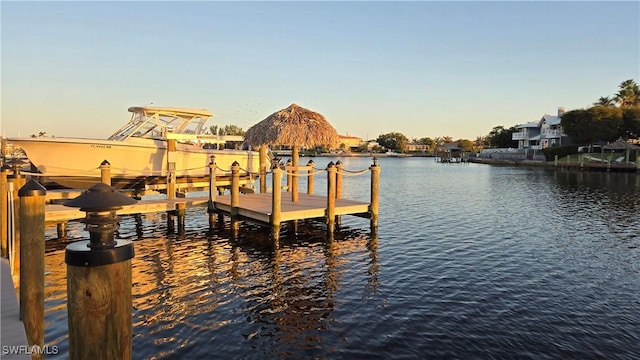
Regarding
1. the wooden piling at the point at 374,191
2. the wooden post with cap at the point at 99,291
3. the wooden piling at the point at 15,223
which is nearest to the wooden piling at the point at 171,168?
the wooden piling at the point at 15,223

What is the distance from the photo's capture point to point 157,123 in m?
20.7

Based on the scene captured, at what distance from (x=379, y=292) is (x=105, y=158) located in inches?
565

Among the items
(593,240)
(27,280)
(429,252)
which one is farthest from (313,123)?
(27,280)

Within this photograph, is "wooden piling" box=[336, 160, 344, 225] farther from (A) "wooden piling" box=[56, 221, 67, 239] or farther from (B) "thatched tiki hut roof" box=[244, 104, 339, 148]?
(A) "wooden piling" box=[56, 221, 67, 239]

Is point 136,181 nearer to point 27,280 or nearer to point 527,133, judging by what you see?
point 27,280

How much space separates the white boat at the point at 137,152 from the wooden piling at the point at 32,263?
10.3 m

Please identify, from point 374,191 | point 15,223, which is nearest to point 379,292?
point 374,191

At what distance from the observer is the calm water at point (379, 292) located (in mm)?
7133

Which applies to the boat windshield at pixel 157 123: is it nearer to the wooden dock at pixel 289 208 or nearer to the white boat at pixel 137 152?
the white boat at pixel 137 152

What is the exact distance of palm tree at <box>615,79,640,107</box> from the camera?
7750 cm

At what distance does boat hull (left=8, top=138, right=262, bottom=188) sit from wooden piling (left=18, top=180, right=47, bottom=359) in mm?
11762

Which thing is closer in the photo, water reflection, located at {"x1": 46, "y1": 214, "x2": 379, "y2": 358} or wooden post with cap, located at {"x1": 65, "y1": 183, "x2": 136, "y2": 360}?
wooden post with cap, located at {"x1": 65, "y1": 183, "x2": 136, "y2": 360}

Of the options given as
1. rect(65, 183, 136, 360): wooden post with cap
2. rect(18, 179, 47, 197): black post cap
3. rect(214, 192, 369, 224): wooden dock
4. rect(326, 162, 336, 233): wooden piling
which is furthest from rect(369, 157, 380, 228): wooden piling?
rect(65, 183, 136, 360): wooden post with cap

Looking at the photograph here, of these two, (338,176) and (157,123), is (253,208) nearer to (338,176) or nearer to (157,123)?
(338,176)
